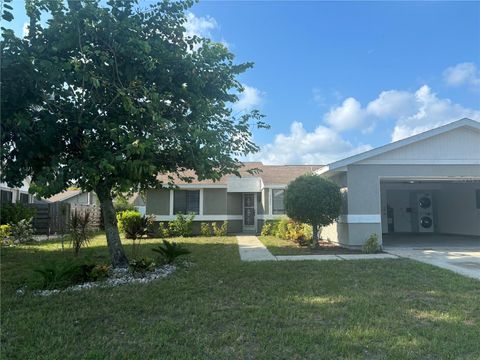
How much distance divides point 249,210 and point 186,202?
407cm

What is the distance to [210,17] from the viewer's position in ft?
29.3

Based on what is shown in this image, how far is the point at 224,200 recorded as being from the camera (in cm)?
2041

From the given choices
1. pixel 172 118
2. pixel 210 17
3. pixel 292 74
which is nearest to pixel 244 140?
pixel 172 118

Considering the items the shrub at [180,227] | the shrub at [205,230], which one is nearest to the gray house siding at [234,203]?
the shrub at [205,230]

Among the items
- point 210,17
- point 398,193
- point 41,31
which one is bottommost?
point 398,193

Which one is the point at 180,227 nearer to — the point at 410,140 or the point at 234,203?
the point at 234,203

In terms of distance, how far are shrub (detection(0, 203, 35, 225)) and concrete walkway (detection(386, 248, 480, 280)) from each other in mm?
15875

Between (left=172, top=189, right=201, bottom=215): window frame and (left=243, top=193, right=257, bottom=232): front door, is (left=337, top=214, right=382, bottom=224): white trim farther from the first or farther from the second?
(left=243, top=193, right=257, bottom=232): front door

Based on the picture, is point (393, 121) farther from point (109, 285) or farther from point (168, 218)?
point (109, 285)

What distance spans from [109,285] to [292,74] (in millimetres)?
8987

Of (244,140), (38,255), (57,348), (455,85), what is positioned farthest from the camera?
(455,85)

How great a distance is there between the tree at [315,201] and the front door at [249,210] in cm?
908

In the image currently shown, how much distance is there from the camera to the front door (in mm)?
22422

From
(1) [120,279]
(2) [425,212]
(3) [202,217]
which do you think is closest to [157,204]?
(3) [202,217]
